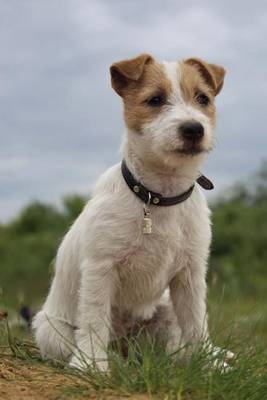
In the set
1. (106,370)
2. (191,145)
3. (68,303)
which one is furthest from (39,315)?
(191,145)

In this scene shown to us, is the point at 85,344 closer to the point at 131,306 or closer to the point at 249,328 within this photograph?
the point at 131,306

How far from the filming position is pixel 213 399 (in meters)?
4.96

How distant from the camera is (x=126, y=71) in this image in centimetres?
616

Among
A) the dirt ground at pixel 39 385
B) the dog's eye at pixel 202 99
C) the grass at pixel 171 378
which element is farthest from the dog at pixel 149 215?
the grass at pixel 171 378

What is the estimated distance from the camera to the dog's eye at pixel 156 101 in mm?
6016

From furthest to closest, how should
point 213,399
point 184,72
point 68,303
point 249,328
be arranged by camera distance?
point 249,328
point 68,303
point 184,72
point 213,399

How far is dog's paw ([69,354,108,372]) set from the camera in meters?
5.38

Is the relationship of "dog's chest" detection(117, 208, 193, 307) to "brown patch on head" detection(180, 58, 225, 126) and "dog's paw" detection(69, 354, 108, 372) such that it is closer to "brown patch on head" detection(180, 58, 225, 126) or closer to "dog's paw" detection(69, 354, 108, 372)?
"dog's paw" detection(69, 354, 108, 372)

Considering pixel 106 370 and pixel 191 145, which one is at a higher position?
pixel 191 145

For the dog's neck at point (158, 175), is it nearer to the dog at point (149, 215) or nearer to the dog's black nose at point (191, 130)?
the dog at point (149, 215)

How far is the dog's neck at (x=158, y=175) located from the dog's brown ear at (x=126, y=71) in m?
0.48

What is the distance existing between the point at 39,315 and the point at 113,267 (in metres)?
1.26

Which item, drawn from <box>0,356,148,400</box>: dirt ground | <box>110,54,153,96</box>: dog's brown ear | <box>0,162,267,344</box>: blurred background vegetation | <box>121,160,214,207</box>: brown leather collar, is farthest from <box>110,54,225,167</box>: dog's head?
<box>0,162,267,344</box>: blurred background vegetation

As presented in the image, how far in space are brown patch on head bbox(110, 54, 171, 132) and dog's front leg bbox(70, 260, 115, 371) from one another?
1159 mm
